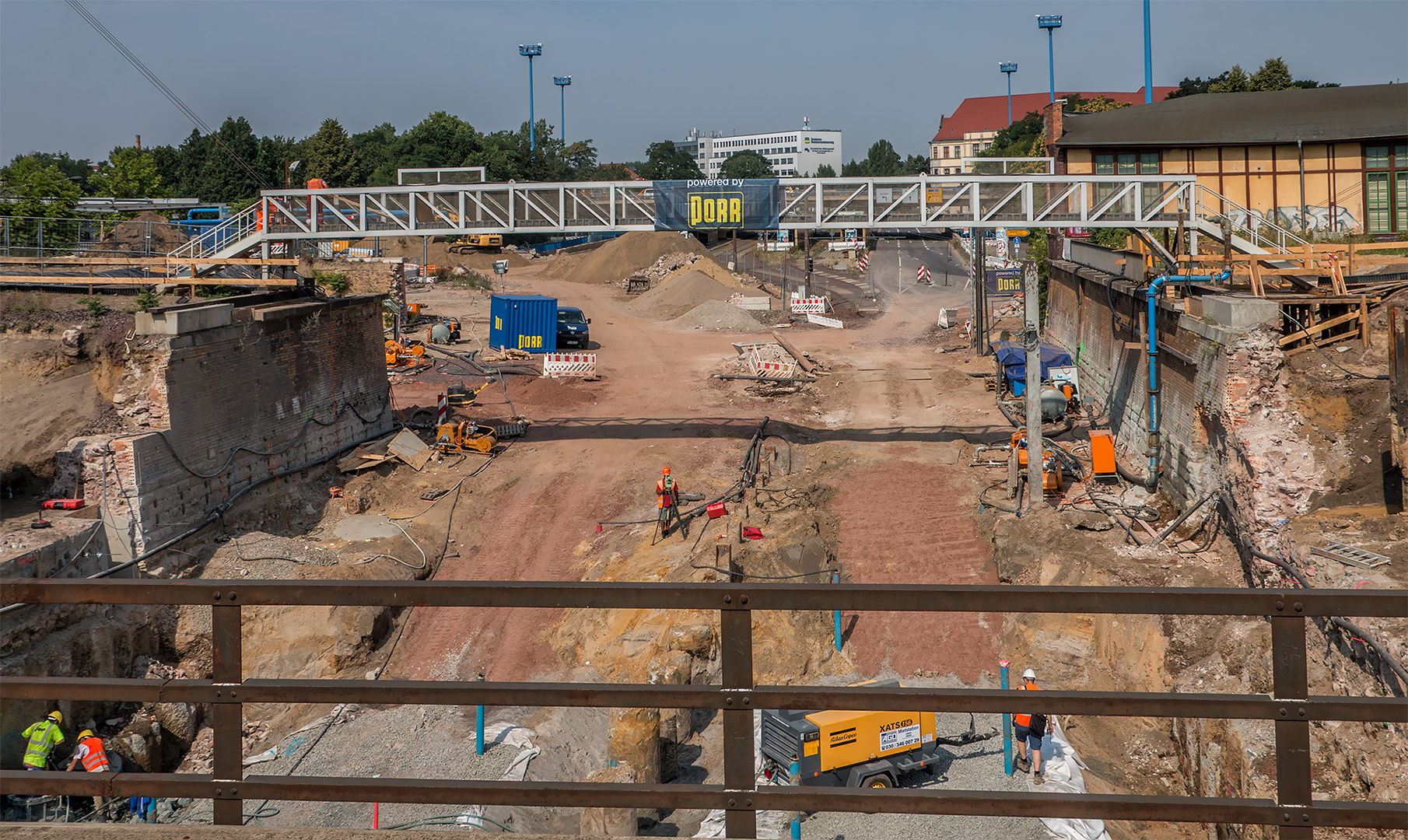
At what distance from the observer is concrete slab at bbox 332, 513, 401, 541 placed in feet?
69.6

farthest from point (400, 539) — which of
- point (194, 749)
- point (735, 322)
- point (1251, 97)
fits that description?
point (1251, 97)

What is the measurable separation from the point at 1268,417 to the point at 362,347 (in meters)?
20.7

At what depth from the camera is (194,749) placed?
15359mm

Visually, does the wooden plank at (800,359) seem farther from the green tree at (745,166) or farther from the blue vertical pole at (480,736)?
the green tree at (745,166)

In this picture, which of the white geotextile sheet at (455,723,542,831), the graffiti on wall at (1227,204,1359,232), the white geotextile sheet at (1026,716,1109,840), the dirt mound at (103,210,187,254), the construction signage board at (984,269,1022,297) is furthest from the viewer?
the construction signage board at (984,269,1022,297)

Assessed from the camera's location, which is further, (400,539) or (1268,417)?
(400,539)

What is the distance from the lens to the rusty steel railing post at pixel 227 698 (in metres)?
2.86

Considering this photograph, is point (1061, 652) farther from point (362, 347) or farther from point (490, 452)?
point (362, 347)

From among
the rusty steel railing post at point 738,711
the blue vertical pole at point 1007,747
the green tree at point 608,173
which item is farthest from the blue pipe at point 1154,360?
the green tree at point 608,173

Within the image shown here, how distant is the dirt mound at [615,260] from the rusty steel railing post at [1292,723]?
63061 mm

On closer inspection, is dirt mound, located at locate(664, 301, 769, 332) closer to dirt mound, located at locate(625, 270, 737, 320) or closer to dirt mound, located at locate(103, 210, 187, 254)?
dirt mound, located at locate(625, 270, 737, 320)

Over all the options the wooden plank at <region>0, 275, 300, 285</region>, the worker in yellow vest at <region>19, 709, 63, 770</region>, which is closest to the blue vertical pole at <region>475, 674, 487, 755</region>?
the worker in yellow vest at <region>19, 709, 63, 770</region>

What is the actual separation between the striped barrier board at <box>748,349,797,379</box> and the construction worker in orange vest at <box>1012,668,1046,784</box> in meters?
22.8

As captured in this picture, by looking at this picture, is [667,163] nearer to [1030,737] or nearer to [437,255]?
[437,255]
